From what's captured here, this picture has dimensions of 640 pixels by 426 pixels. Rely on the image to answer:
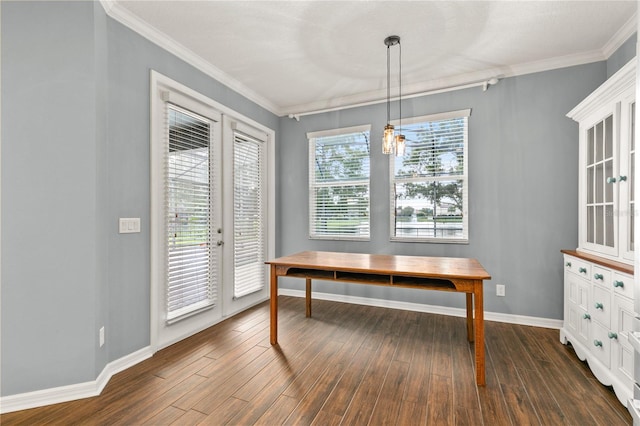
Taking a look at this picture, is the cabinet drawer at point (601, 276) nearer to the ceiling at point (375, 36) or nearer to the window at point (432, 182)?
the window at point (432, 182)

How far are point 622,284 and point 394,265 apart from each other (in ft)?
4.75

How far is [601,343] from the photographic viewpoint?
2121 millimetres

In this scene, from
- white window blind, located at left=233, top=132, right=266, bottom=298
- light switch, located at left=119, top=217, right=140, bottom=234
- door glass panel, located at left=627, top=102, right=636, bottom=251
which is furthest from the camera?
white window blind, located at left=233, top=132, right=266, bottom=298

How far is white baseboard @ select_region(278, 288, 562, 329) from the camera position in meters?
3.16

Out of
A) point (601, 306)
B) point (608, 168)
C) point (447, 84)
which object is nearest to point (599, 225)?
point (608, 168)

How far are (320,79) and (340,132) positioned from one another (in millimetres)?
813

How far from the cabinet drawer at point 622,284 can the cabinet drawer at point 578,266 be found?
34cm

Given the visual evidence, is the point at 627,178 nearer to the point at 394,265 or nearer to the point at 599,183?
the point at 599,183

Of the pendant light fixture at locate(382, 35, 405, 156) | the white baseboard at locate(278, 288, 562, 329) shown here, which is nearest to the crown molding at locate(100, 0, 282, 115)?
the pendant light fixture at locate(382, 35, 405, 156)

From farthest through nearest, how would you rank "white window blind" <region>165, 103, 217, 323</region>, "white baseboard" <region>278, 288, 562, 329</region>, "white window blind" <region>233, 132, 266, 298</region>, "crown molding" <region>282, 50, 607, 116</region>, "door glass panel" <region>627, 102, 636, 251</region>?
"white window blind" <region>233, 132, 266, 298</region>, "white baseboard" <region>278, 288, 562, 329</region>, "crown molding" <region>282, 50, 607, 116</region>, "white window blind" <region>165, 103, 217, 323</region>, "door glass panel" <region>627, 102, 636, 251</region>

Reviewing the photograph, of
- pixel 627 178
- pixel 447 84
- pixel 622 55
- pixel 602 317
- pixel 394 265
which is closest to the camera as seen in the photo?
pixel 627 178

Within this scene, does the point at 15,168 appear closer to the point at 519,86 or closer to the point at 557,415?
the point at 557,415

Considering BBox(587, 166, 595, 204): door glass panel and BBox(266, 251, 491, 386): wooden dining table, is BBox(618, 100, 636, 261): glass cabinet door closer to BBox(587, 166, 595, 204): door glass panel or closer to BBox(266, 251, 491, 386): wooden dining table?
BBox(587, 166, 595, 204): door glass panel

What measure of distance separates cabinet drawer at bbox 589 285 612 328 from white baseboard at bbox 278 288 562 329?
0.96 meters
